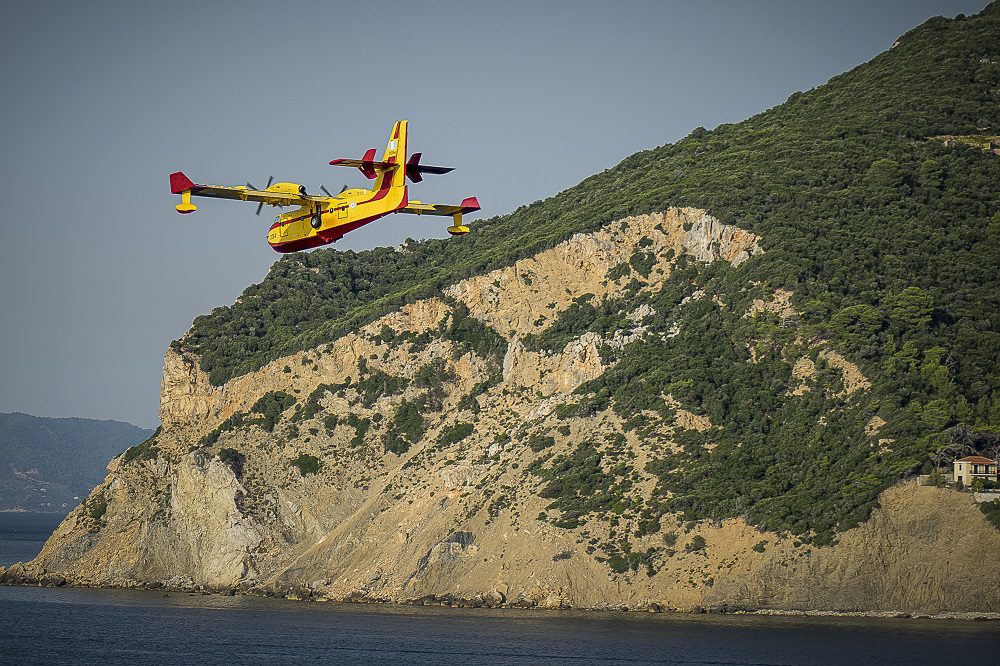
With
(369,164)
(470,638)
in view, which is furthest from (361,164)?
(470,638)

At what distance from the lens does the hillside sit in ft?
317

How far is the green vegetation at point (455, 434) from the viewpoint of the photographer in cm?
11944

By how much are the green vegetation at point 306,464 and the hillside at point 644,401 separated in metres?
0.21

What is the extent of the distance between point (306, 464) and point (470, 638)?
130 ft

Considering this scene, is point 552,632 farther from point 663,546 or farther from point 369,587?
point 369,587

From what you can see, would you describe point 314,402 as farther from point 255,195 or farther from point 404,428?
point 255,195

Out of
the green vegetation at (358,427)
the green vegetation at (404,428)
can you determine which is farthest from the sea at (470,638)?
the green vegetation at (358,427)

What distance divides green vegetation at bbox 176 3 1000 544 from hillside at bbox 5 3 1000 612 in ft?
0.96

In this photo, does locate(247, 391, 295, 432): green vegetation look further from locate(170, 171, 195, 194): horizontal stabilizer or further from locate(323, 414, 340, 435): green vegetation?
locate(170, 171, 195, 194): horizontal stabilizer

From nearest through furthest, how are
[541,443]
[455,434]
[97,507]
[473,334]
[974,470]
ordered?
[974,470] < [541,443] < [455,434] < [97,507] < [473,334]

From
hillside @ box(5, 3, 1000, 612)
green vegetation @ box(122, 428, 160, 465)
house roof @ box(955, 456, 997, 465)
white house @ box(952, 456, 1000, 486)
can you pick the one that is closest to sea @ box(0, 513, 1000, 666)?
hillside @ box(5, 3, 1000, 612)

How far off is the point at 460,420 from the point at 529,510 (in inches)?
775

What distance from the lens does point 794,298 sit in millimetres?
114062

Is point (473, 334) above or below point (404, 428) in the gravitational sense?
above
